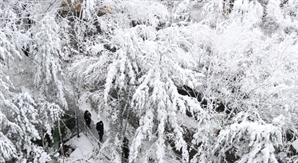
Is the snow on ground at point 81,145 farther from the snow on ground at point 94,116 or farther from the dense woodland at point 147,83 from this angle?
the snow on ground at point 94,116

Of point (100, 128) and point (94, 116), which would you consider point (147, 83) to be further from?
point (94, 116)

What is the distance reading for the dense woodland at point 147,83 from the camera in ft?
16.8

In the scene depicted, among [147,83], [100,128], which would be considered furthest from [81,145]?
[147,83]

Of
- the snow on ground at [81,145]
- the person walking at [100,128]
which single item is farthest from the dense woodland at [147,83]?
the person walking at [100,128]

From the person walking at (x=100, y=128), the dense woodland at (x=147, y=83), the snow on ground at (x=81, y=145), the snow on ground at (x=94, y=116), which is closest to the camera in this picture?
the dense woodland at (x=147, y=83)

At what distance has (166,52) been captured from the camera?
5.18 metres

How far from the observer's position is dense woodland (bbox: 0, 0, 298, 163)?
5.11 meters

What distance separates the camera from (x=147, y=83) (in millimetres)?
5148

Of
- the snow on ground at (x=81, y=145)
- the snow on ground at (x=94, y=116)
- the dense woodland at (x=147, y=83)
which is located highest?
the dense woodland at (x=147, y=83)

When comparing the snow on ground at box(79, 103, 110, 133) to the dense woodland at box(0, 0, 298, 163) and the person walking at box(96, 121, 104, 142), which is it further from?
the person walking at box(96, 121, 104, 142)

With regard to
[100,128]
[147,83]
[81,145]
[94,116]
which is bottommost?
[81,145]

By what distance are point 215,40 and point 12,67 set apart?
27.7 ft

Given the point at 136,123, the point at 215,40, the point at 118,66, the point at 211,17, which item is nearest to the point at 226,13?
the point at 211,17

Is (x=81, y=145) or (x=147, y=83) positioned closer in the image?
(x=147, y=83)
